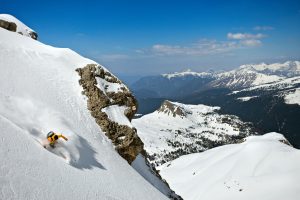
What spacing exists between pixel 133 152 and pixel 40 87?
10554 mm

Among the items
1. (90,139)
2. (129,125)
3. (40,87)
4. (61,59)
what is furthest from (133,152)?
(61,59)

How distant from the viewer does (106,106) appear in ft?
95.6

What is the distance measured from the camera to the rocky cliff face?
27.9m

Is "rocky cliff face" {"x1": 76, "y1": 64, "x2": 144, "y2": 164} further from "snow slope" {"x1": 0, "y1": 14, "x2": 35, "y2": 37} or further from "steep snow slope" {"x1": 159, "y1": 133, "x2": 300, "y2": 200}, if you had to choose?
"steep snow slope" {"x1": 159, "y1": 133, "x2": 300, "y2": 200}

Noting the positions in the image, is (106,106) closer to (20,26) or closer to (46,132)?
(46,132)

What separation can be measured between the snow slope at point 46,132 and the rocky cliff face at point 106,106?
752mm

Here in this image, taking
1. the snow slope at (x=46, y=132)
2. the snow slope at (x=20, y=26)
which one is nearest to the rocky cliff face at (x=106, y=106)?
the snow slope at (x=46, y=132)

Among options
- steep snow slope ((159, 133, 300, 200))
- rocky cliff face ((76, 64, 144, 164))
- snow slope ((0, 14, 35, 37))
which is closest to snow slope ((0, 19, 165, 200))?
rocky cliff face ((76, 64, 144, 164))

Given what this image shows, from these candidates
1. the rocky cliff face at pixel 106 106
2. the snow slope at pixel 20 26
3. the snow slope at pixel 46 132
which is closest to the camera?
the snow slope at pixel 46 132

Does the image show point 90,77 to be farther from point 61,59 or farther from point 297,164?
point 297,164

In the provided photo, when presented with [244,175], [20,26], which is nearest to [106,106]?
[20,26]

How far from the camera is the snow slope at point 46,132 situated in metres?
15.3

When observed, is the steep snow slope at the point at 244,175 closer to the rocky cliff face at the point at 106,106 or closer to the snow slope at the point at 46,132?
the rocky cliff face at the point at 106,106

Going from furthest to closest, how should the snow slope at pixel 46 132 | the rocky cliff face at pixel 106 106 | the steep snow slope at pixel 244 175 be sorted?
the steep snow slope at pixel 244 175, the rocky cliff face at pixel 106 106, the snow slope at pixel 46 132
